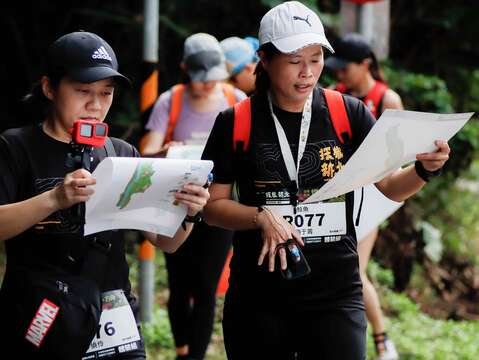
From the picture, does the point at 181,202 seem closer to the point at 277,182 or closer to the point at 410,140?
the point at 277,182

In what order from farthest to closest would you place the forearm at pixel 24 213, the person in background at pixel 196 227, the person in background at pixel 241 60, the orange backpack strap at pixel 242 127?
the person in background at pixel 241 60, the person in background at pixel 196 227, the orange backpack strap at pixel 242 127, the forearm at pixel 24 213

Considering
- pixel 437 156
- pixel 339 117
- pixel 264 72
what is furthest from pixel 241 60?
pixel 437 156

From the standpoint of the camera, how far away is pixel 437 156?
3225mm

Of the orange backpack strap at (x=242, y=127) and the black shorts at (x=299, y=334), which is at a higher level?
the orange backpack strap at (x=242, y=127)

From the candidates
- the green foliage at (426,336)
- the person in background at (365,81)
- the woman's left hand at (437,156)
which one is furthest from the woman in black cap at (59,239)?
the green foliage at (426,336)

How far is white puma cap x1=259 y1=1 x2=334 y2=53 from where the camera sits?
3291 millimetres

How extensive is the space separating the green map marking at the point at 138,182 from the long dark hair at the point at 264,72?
883mm

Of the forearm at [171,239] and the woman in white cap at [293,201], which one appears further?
the woman in white cap at [293,201]

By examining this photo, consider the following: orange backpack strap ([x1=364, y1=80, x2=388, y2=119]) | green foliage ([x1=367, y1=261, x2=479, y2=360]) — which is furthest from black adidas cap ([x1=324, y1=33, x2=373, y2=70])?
green foliage ([x1=367, y1=261, x2=479, y2=360])

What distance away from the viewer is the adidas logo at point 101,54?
2.98 meters

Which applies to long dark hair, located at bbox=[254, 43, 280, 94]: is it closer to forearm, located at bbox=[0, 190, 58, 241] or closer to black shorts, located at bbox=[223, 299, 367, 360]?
black shorts, located at bbox=[223, 299, 367, 360]

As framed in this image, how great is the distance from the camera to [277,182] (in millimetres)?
3375

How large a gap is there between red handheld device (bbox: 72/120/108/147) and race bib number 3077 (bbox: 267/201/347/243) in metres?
0.90

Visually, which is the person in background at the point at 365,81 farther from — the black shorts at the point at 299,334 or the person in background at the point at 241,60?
the black shorts at the point at 299,334
